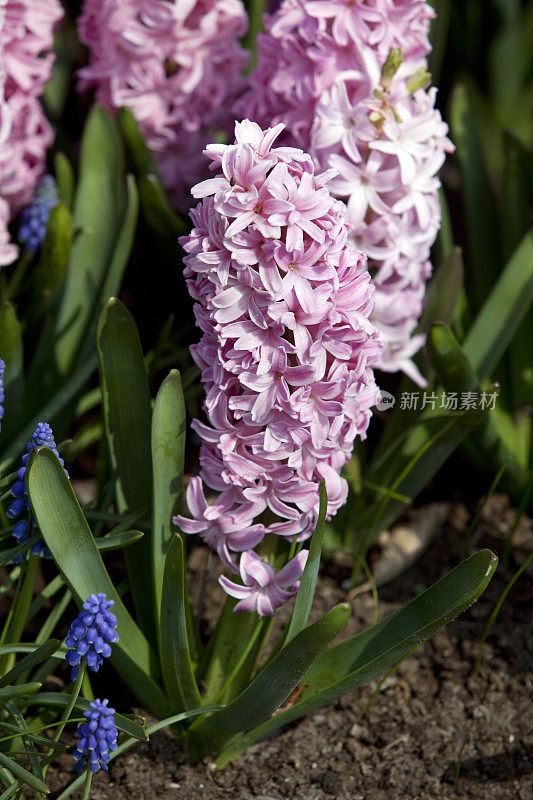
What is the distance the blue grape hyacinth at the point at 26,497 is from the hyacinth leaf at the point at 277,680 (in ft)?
1.40

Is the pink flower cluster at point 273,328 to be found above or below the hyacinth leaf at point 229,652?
above

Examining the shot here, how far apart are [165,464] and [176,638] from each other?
31cm

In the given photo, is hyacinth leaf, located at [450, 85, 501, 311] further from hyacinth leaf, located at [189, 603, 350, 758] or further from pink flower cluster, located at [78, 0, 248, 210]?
hyacinth leaf, located at [189, 603, 350, 758]

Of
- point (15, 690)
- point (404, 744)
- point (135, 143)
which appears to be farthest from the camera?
point (135, 143)

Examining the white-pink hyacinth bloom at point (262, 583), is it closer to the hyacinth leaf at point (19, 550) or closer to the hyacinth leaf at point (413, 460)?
the hyacinth leaf at point (19, 550)

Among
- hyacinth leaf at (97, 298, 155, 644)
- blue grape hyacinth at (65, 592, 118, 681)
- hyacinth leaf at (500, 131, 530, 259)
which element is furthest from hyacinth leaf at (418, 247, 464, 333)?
blue grape hyacinth at (65, 592, 118, 681)

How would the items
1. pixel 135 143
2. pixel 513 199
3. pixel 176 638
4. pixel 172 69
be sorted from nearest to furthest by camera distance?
pixel 176 638, pixel 135 143, pixel 172 69, pixel 513 199

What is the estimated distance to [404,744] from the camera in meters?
1.88

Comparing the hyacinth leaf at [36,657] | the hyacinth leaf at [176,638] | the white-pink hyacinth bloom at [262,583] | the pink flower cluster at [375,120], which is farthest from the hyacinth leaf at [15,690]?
the pink flower cluster at [375,120]

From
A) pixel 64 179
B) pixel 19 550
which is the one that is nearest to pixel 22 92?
pixel 64 179

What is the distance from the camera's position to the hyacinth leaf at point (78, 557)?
1413mm

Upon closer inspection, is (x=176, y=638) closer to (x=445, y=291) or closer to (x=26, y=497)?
(x=26, y=497)

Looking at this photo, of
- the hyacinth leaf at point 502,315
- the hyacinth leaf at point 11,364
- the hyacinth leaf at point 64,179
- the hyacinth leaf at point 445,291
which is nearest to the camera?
the hyacinth leaf at point 11,364

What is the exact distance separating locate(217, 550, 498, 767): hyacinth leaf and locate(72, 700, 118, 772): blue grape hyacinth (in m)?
0.38
